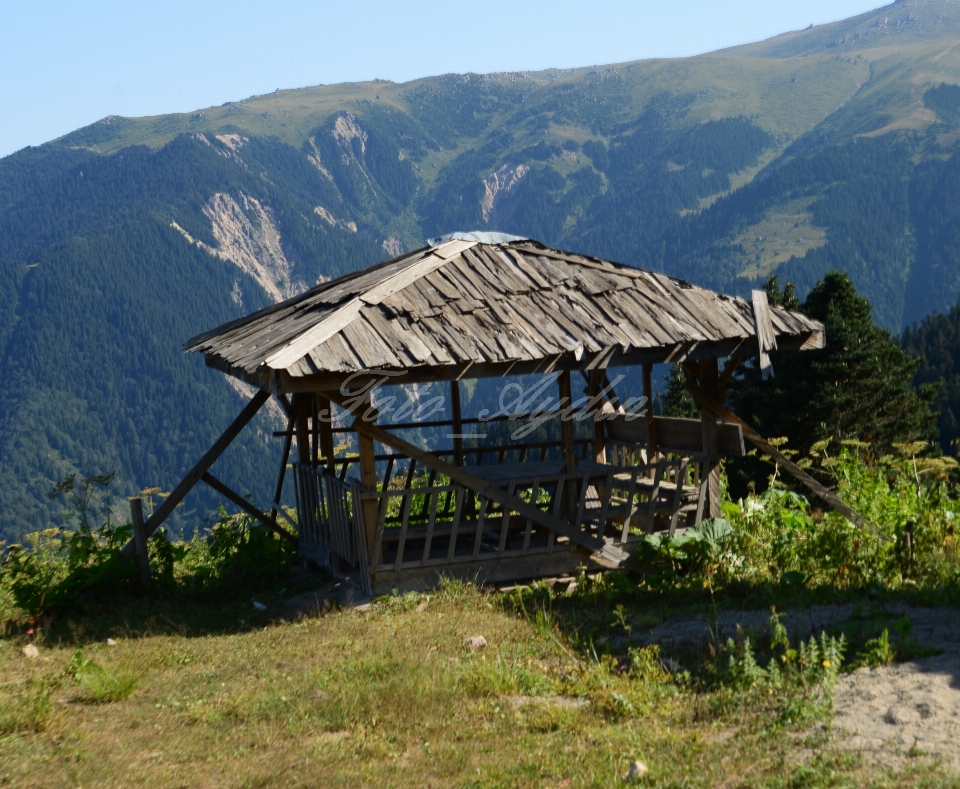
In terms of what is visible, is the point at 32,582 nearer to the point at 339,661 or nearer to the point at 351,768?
the point at 339,661

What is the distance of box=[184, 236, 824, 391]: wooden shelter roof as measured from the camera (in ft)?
27.7

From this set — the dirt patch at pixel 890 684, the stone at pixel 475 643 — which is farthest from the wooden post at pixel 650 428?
the stone at pixel 475 643

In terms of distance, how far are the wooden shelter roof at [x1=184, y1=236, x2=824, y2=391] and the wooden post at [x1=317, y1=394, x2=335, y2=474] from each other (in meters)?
0.91

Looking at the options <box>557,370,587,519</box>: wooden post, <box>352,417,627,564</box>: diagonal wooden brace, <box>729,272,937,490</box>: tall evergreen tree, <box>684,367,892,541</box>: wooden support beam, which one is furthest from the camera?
<box>729,272,937,490</box>: tall evergreen tree

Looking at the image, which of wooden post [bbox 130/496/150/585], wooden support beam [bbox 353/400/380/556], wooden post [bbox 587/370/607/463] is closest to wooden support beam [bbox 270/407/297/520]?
wooden post [bbox 130/496/150/585]

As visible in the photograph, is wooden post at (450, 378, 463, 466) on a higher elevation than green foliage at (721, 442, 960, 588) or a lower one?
higher

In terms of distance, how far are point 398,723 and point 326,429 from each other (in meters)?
5.20

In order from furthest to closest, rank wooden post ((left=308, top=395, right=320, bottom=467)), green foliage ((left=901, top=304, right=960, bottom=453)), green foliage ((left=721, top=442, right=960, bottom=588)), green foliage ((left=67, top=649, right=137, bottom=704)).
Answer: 1. green foliage ((left=901, top=304, right=960, bottom=453))
2. wooden post ((left=308, top=395, right=320, bottom=467))
3. green foliage ((left=721, top=442, right=960, bottom=588))
4. green foliage ((left=67, top=649, right=137, bottom=704))

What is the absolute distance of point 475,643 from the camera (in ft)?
23.3

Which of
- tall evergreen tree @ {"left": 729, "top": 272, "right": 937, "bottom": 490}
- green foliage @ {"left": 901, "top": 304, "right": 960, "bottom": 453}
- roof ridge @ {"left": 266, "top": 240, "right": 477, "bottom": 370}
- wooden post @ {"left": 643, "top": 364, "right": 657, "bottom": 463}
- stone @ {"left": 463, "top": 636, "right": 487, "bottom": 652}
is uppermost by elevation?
roof ridge @ {"left": 266, "top": 240, "right": 477, "bottom": 370}

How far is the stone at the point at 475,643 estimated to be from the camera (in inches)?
277

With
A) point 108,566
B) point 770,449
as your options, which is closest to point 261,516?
point 108,566

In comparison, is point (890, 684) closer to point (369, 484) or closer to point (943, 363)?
point (369, 484)

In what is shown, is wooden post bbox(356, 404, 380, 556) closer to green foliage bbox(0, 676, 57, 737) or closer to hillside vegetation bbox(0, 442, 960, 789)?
hillside vegetation bbox(0, 442, 960, 789)
